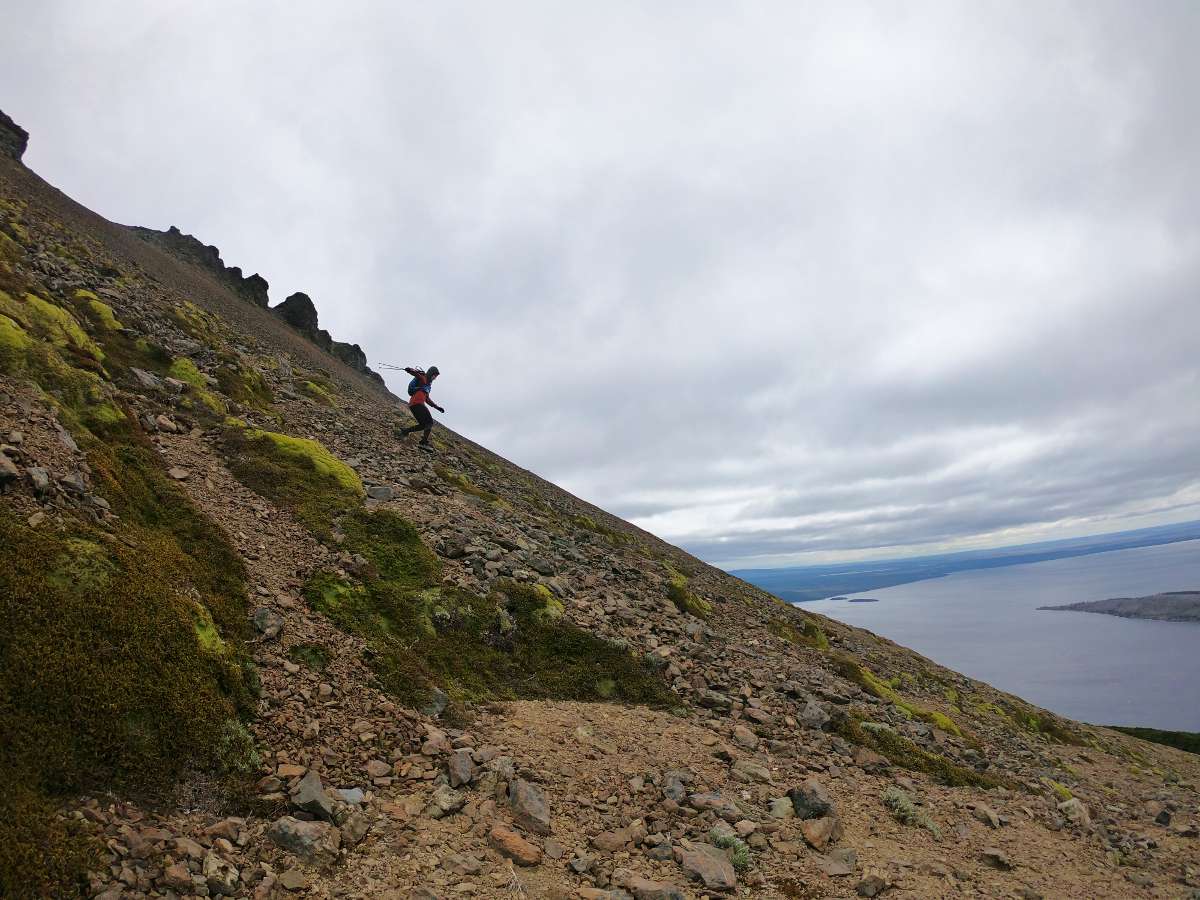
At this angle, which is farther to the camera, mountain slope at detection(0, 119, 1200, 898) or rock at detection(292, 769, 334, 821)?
rock at detection(292, 769, 334, 821)

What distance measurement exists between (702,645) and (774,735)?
4.18 metres

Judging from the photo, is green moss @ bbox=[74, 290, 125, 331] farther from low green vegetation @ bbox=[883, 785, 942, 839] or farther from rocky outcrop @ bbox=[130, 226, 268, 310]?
rocky outcrop @ bbox=[130, 226, 268, 310]

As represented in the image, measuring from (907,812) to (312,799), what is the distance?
35.2 feet

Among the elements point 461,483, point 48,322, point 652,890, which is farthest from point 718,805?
point 48,322

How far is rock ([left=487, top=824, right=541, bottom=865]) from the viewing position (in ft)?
24.5

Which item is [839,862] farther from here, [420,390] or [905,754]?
[420,390]

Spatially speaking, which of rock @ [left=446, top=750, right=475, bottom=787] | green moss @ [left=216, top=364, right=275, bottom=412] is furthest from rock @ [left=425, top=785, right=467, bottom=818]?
green moss @ [left=216, top=364, right=275, bottom=412]

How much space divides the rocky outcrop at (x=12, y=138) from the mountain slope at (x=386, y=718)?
96.7m

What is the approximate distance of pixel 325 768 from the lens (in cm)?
812

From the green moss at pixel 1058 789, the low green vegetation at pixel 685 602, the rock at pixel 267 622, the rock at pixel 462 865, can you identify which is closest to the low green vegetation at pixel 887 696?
the green moss at pixel 1058 789

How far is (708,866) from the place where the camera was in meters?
7.90

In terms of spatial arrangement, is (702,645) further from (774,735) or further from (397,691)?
(397,691)

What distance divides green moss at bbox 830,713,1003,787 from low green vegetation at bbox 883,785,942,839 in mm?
2305

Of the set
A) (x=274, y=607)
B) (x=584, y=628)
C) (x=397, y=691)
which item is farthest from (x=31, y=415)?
(x=584, y=628)
